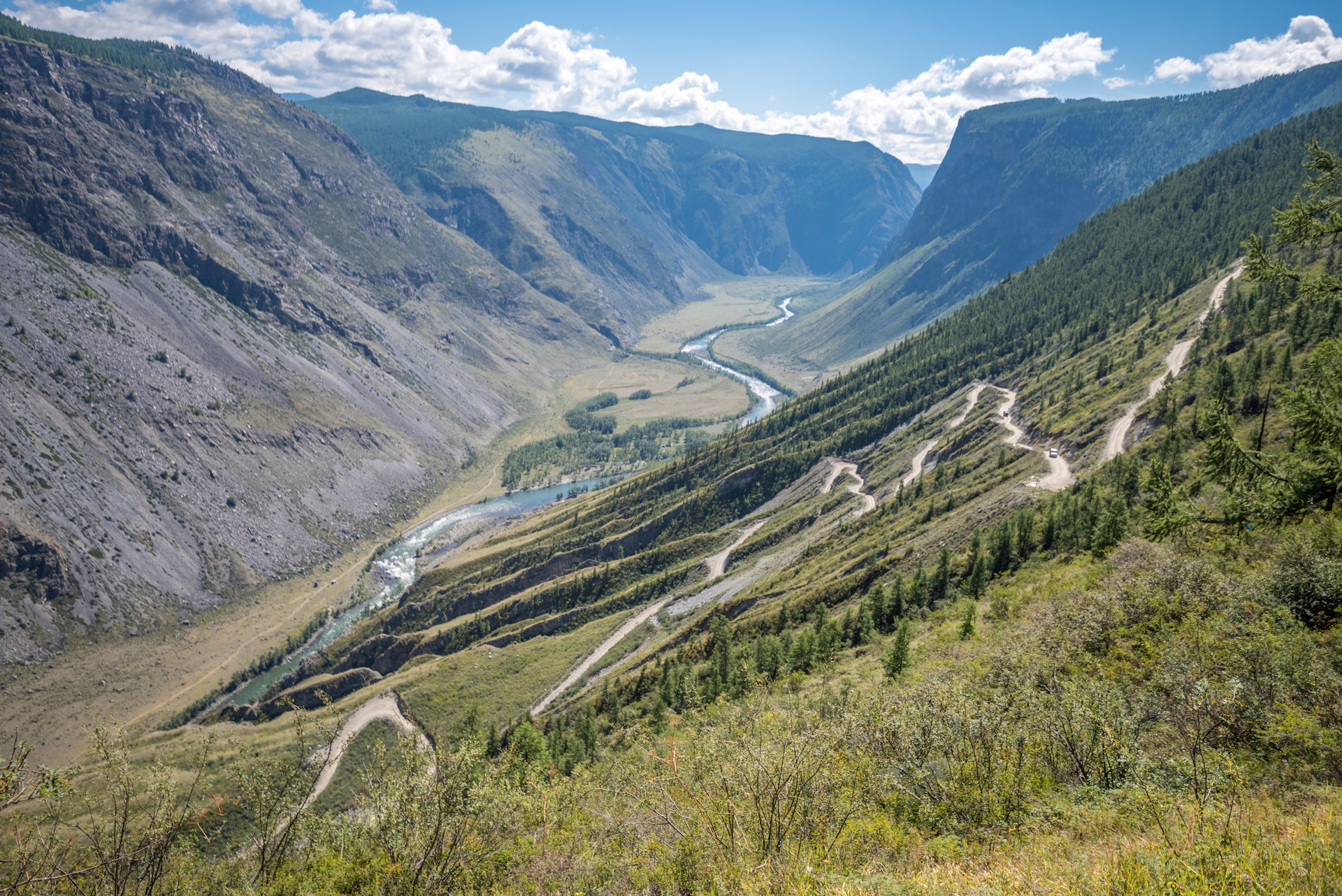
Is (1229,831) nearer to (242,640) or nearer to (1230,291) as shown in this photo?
(1230,291)

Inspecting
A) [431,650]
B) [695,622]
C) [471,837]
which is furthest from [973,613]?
[431,650]

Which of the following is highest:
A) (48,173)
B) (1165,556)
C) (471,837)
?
(48,173)

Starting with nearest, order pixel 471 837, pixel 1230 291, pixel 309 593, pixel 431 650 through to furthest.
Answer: pixel 471 837 → pixel 1230 291 → pixel 431 650 → pixel 309 593

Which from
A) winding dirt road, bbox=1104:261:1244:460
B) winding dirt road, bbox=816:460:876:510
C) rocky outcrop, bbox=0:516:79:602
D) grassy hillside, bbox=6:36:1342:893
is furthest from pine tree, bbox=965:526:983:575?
rocky outcrop, bbox=0:516:79:602

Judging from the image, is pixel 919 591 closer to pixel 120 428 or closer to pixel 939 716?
pixel 939 716

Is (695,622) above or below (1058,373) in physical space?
below

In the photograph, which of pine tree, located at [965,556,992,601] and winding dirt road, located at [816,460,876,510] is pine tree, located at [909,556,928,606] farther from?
winding dirt road, located at [816,460,876,510]
